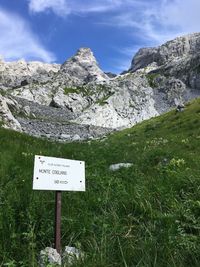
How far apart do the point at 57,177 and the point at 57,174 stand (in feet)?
0.22

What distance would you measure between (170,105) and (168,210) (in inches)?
5927

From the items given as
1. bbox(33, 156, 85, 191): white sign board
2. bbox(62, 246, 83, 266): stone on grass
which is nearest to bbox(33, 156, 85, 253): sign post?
bbox(33, 156, 85, 191): white sign board

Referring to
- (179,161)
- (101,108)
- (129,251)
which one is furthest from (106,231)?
(101,108)

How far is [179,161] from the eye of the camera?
56.5 feet

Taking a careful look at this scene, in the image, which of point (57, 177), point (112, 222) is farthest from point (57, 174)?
point (112, 222)

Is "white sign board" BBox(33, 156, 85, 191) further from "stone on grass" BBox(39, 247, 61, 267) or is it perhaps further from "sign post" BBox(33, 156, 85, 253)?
"stone on grass" BBox(39, 247, 61, 267)

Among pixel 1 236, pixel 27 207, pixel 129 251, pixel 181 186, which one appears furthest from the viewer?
pixel 181 186

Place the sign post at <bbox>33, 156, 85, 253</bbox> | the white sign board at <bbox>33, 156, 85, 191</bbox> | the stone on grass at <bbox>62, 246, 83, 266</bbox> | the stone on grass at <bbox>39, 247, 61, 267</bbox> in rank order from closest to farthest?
1. the stone on grass at <bbox>39, 247, 61, 267</bbox>
2. the stone on grass at <bbox>62, 246, 83, 266</bbox>
3. the sign post at <bbox>33, 156, 85, 253</bbox>
4. the white sign board at <bbox>33, 156, 85, 191</bbox>

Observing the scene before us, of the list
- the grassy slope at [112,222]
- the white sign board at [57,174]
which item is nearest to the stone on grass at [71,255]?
the grassy slope at [112,222]

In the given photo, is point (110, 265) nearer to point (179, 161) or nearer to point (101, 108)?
point (179, 161)

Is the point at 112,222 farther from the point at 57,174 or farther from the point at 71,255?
the point at 71,255

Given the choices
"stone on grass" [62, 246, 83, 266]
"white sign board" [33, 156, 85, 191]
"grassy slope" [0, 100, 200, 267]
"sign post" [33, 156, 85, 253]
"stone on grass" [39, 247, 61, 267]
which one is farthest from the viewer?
"white sign board" [33, 156, 85, 191]

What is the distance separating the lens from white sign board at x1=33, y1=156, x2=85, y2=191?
814 centimetres

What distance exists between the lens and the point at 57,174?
8531 millimetres
